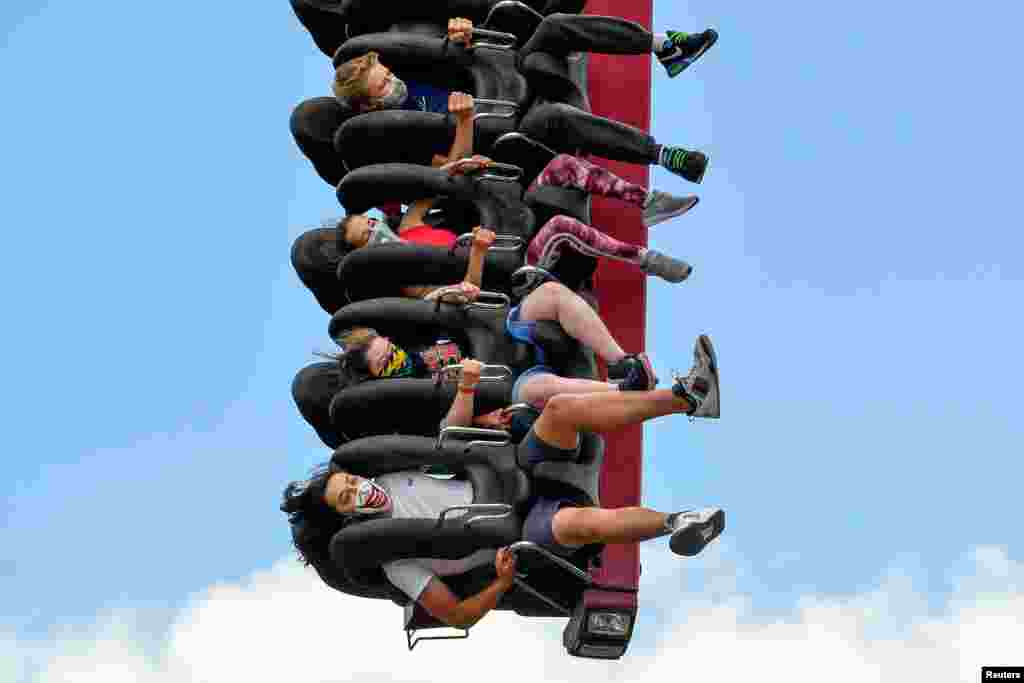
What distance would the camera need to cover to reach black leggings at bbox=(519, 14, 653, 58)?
24.4 m

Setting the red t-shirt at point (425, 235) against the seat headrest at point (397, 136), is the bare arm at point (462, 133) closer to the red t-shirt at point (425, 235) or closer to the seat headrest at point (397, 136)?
the seat headrest at point (397, 136)

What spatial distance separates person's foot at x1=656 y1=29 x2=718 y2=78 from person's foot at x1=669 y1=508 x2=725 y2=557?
4842mm

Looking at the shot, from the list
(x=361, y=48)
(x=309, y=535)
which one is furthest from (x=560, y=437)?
(x=361, y=48)

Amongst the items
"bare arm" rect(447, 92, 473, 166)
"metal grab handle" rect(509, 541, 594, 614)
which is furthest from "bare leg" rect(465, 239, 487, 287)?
"metal grab handle" rect(509, 541, 594, 614)

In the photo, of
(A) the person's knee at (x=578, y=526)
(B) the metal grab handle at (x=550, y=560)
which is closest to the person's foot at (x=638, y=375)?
(A) the person's knee at (x=578, y=526)

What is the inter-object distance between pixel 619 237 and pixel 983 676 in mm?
4747

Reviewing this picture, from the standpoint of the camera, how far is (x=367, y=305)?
77.7 ft

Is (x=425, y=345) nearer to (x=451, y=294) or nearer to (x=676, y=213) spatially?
(x=451, y=294)

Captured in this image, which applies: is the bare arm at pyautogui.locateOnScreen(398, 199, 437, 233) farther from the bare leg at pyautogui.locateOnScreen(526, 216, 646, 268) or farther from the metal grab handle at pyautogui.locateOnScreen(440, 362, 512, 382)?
the metal grab handle at pyautogui.locateOnScreen(440, 362, 512, 382)

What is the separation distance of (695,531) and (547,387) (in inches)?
84.8

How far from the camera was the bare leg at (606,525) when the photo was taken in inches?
853

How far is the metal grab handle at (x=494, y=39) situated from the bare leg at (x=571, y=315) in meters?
2.69

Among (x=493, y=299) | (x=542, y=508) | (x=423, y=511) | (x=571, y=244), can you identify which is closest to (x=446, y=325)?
(x=493, y=299)

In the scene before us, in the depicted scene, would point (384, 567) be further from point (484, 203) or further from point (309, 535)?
Result: point (484, 203)
